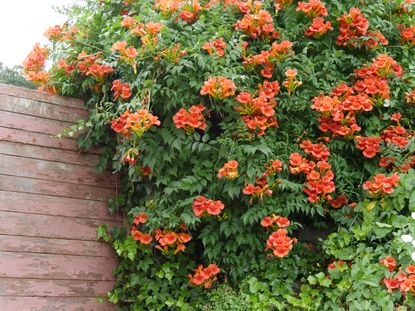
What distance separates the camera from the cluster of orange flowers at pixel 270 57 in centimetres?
280

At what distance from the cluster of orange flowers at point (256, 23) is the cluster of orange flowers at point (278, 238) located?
108 cm

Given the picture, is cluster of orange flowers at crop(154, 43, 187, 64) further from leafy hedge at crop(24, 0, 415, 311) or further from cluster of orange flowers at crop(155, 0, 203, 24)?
cluster of orange flowers at crop(155, 0, 203, 24)

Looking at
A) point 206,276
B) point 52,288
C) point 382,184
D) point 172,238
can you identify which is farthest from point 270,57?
point 52,288

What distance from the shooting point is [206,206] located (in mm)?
2578

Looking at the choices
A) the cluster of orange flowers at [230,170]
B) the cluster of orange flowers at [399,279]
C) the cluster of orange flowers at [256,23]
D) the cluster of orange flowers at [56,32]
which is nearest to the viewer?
the cluster of orange flowers at [399,279]

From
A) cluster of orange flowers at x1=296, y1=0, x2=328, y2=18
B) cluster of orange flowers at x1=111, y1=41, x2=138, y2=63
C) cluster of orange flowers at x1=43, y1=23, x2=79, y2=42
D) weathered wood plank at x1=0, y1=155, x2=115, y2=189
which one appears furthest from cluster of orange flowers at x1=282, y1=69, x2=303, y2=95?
cluster of orange flowers at x1=43, y1=23, x2=79, y2=42

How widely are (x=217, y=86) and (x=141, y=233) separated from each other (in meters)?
0.95

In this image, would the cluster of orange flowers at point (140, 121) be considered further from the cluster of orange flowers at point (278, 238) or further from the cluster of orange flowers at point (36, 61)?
the cluster of orange flowers at point (36, 61)

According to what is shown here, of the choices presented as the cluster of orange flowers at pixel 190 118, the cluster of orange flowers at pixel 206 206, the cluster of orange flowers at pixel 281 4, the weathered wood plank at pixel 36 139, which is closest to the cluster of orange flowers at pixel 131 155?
the cluster of orange flowers at pixel 190 118

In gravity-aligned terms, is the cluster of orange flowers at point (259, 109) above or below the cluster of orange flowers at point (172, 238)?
above

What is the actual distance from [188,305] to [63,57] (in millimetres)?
1719

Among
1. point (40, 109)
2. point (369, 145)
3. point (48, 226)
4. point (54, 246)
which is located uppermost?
point (40, 109)

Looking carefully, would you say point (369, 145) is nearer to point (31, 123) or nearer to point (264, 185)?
point (264, 185)

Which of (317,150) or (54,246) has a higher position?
(317,150)
